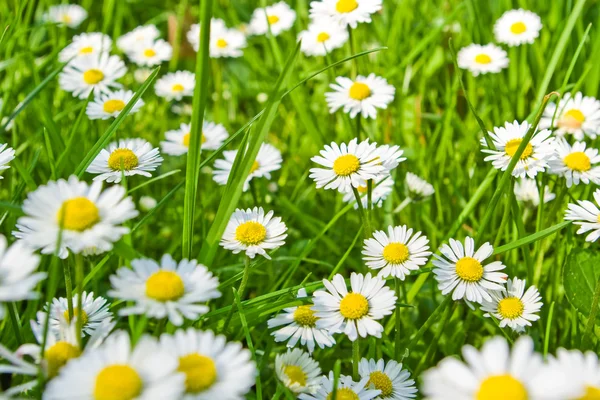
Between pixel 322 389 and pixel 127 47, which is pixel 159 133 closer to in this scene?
pixel 127 47

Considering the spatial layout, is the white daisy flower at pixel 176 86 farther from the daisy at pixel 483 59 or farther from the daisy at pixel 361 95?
the daisy at pixel 483 59

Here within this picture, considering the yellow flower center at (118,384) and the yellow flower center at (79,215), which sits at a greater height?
the yellow flower center at (79,215)

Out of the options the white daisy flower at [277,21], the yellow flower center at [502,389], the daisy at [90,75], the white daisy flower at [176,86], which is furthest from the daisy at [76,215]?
the white daisy flower at [277,21]

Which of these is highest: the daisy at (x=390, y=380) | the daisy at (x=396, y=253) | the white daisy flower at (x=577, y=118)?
the white daisy flower at (x=577, y=118)

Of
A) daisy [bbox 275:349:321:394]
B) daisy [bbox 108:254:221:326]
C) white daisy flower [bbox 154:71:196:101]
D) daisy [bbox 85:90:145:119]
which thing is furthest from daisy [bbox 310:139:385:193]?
white daisy flower [bbox 154:71:196:101]

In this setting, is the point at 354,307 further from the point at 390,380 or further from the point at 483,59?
the point at 483,59

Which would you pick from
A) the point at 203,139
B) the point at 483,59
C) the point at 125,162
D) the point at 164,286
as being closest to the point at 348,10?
the point at 483,59

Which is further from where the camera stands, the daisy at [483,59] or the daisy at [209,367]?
the daisy at [483,59]
